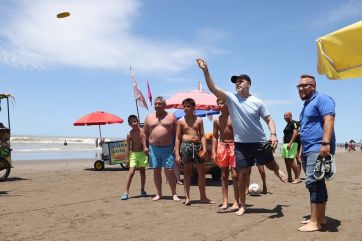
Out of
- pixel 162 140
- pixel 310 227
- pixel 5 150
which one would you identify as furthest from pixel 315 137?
pixel 5 150

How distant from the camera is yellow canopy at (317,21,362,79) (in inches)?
141

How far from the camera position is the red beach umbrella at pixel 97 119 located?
1725cm

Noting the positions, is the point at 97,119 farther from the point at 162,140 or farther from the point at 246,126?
the point at 246,126

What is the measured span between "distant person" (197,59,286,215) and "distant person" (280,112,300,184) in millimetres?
4712

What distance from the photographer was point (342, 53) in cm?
370

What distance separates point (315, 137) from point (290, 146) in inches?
224

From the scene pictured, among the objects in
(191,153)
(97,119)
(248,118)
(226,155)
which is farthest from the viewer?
(97,119)

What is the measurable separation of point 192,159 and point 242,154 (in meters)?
1.47

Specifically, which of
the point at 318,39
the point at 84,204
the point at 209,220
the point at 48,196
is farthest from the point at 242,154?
the point at 48,196

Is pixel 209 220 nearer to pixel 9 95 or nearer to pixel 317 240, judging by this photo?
pixel 317 240

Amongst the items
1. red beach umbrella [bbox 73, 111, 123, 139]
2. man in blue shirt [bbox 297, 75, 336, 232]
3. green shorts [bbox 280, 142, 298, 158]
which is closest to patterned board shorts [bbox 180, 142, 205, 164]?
man in blue shirt [bbox 297, 75, 336, 232]

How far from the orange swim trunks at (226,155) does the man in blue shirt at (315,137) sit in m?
1.70

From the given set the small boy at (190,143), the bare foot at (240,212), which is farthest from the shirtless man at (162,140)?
the bare foot at (240,212)

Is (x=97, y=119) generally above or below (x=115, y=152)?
above
